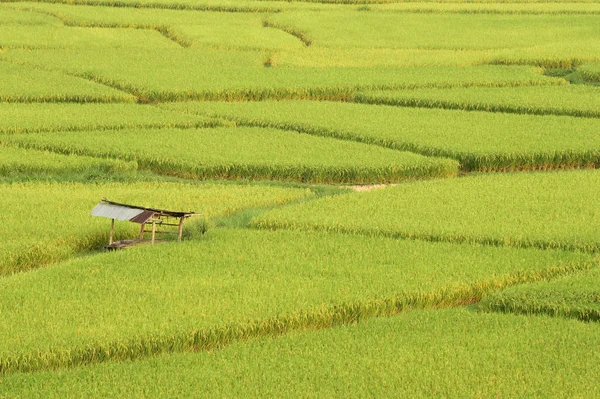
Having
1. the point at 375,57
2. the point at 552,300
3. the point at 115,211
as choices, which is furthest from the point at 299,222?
the point at 375,57

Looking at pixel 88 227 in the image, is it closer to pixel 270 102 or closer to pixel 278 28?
pixel 270 102

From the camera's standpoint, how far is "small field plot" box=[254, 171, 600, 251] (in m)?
11.0

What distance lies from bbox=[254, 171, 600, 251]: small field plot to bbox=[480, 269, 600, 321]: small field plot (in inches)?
64.3

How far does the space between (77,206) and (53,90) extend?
7.98 meters

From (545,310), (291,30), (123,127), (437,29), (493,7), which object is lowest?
(545,310)

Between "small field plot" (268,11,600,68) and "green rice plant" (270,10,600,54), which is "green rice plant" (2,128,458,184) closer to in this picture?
"small field plot" (268,11,600,68)

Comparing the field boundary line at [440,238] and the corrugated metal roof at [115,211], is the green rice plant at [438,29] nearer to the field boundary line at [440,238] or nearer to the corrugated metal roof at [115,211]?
the field boundary line at [440,238]

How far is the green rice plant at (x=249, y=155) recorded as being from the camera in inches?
569

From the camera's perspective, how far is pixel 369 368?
743 cm

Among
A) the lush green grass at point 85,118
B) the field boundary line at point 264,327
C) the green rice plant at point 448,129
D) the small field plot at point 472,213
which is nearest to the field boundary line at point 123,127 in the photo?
the lush green grass at point 85,118

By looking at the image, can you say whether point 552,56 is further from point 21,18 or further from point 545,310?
point 545,310

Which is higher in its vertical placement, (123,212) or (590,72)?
(590,72)

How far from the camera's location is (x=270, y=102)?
19344 mm

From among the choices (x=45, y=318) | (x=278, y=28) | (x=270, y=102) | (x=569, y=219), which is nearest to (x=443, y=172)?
(x=569, y=219)
